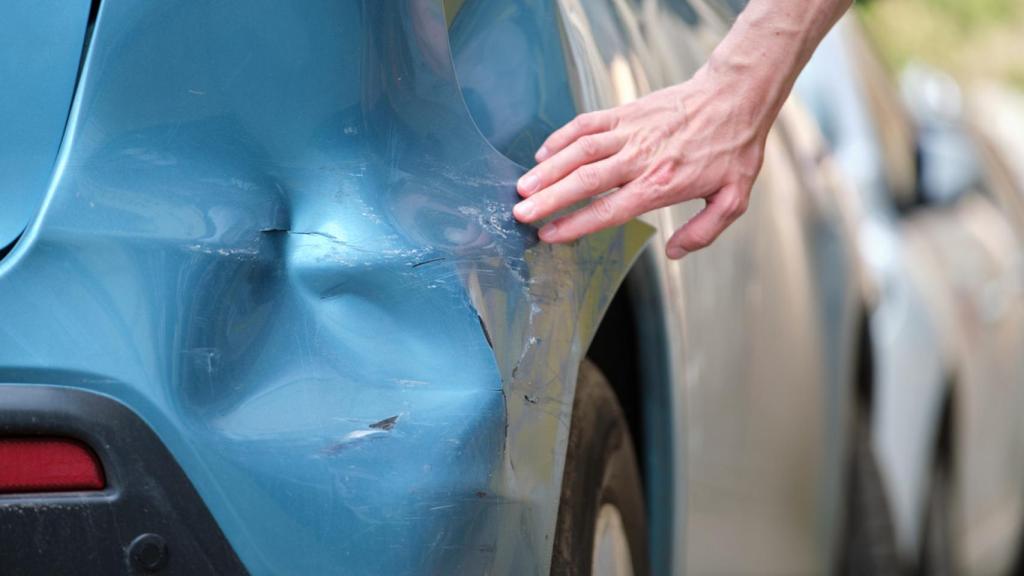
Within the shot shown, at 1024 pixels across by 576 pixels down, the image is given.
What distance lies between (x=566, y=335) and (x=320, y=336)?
29 cm

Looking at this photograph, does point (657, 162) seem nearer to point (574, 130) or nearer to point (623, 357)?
point (574, 130)

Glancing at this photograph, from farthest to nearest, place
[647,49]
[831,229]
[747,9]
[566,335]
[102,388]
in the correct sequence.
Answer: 1. [831,229]
2. [647,49]
3. [747,9]
4. [566,335]
5. [102,388]

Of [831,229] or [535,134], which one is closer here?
[535,134]

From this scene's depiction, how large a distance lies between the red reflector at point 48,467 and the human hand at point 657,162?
1.62ft

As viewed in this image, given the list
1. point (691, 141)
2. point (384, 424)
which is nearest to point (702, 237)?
point (691, 141)

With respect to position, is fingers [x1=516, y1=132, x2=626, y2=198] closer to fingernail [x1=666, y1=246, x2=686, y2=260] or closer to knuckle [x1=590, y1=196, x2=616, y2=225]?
knuckle [x1=590, y1=196, x2=616, y2=225]

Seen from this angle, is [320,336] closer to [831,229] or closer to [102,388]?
[102,388]

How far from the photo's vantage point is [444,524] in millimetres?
1384

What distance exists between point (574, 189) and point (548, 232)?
0.06m

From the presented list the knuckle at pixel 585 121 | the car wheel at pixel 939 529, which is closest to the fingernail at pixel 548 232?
the knuckle at pixel 585 121

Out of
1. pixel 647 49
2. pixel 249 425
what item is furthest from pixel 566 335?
Result: pixel 647 49

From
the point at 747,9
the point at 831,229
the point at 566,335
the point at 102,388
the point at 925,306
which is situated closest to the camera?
the point at 102,388

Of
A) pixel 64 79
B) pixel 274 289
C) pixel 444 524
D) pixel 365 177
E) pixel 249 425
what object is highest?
pixel 64 79

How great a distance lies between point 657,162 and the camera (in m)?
1.71
